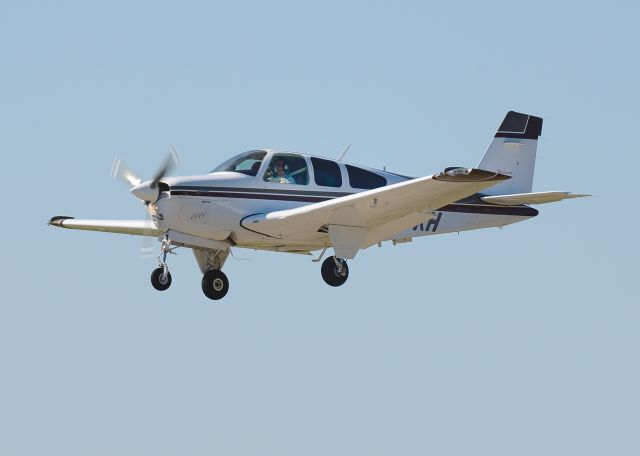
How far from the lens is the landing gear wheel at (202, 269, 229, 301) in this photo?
25.8 m

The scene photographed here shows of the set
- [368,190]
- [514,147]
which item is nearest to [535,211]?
[514,147]

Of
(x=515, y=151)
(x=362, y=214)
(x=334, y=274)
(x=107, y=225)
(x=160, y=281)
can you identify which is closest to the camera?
(x=362, y=214)

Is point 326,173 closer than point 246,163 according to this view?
No

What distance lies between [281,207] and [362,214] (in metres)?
1.61

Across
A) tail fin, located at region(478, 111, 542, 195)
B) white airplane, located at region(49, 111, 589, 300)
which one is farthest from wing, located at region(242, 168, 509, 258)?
tail fin, located at region(478, 111, 542, 195)

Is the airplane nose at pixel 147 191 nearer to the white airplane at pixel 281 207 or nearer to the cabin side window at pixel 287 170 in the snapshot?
the white airplane at pixel 281 207

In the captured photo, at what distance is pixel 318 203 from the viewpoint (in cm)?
2445

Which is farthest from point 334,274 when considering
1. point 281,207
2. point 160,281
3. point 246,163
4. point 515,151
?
point 515,151

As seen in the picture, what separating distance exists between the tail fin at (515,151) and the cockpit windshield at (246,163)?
5.36 metres

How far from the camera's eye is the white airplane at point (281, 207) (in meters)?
24.1

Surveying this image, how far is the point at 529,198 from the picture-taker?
2467 cm

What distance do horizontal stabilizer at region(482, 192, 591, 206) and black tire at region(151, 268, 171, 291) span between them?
6527 millimetres

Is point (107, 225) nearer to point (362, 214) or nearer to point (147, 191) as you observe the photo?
point (147, 191)

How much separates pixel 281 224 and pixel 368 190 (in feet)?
6.68
